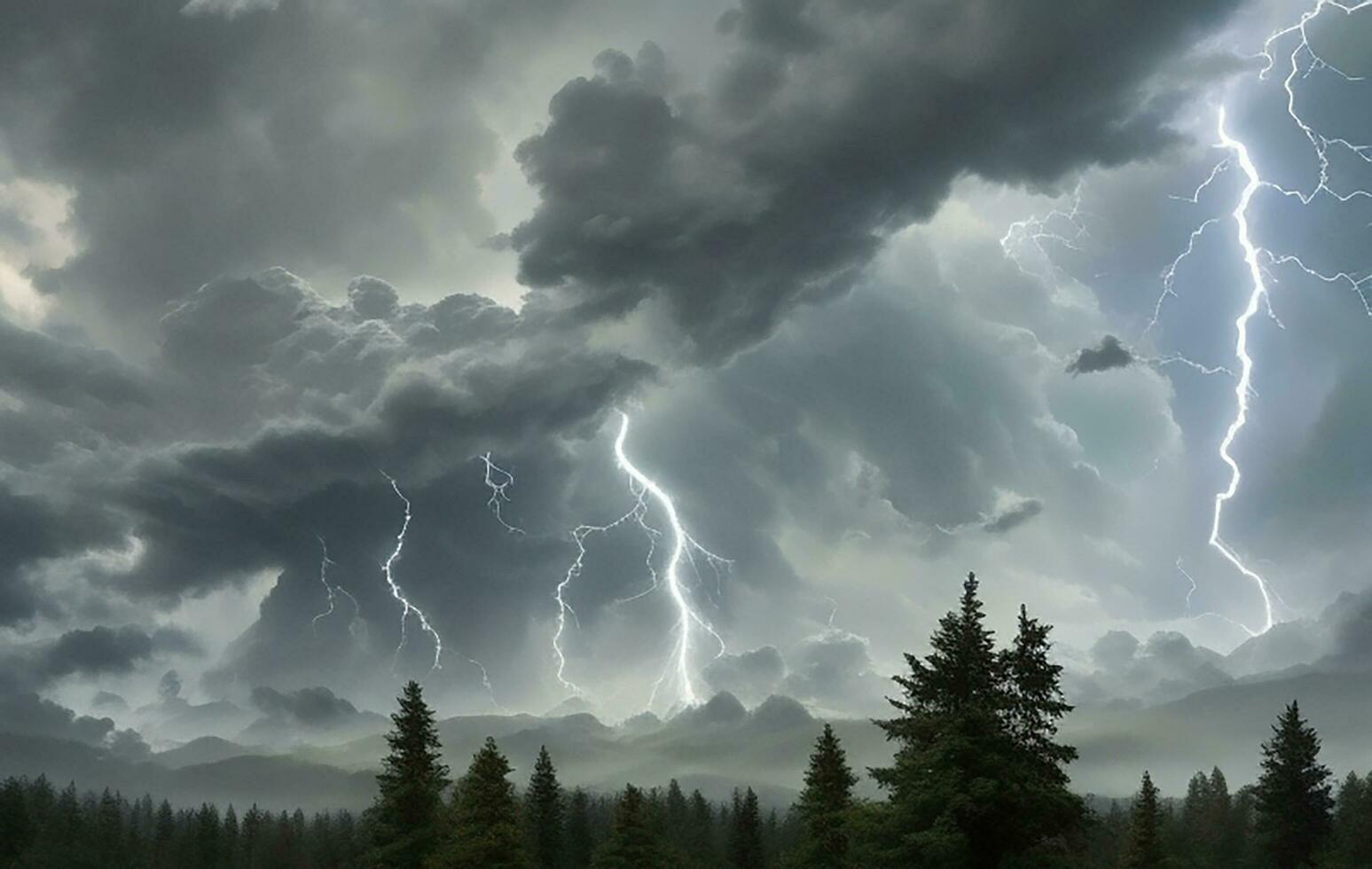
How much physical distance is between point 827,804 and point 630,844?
13645 millimetres

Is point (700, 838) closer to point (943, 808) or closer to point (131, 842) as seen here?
point (131, 842)

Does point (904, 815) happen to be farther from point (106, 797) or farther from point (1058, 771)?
point (106, 797)

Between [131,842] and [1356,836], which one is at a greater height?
[131,842]

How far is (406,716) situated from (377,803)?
10.6ft

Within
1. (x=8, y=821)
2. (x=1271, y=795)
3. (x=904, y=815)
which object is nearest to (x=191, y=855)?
(x=8, y=821)

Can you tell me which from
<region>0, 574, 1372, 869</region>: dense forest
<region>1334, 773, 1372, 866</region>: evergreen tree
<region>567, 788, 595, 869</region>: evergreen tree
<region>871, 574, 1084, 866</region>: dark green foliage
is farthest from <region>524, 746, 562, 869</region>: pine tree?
<region>871, 574, 1084, 866</region>: dark green foliage

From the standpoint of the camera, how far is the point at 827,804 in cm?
4338

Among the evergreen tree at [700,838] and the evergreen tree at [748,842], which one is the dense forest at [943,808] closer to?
the evergreen tree at [748,842]

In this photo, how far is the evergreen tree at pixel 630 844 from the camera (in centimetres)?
5241

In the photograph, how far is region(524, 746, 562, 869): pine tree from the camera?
7319 centimetres

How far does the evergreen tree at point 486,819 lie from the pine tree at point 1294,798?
38.4 meters

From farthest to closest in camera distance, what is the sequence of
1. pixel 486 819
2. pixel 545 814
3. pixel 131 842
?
pixel 131 842 → pixel 545 814 → pixel 486 819

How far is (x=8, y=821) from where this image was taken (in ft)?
316

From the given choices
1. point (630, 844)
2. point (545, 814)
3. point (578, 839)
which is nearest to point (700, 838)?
point (578, 839)
